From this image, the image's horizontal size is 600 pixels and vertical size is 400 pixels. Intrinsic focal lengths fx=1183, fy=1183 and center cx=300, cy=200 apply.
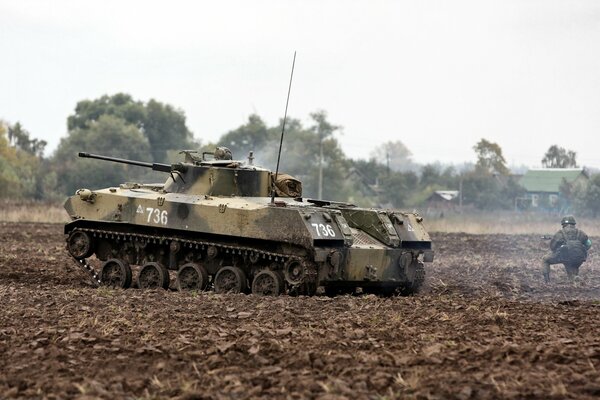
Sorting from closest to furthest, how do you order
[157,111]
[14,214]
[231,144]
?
[14,214]
[231,144]
[157,111]

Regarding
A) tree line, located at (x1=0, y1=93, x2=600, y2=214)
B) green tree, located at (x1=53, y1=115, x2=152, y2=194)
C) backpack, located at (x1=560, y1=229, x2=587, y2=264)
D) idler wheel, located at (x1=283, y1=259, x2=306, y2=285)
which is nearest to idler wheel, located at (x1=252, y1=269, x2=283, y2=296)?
idler wheel, located at (x1=283, y1=259, x2=306, y2=285)

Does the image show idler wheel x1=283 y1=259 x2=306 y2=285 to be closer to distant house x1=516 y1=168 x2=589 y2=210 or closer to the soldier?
the soldier

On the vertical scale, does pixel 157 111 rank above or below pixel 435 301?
above

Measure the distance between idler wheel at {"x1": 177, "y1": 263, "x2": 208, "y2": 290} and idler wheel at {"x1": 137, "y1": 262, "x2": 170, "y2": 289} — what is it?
48 cm

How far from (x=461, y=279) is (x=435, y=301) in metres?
6.84

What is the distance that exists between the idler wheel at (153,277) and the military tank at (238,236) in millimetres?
18

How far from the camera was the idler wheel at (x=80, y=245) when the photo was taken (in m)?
22.1

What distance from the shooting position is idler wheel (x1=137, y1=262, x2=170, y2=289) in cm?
2098

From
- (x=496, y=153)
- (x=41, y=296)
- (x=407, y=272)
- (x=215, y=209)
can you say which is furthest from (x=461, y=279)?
(x=496, y=153)

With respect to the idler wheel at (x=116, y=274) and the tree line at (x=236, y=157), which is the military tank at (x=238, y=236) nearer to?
the idler wheel at (x=116, y=274)

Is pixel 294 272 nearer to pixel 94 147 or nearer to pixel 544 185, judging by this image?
pixel 94 147

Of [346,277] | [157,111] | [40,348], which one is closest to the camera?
[40,348]

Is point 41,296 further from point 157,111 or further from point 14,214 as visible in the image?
point 157,111

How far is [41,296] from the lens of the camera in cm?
1769
